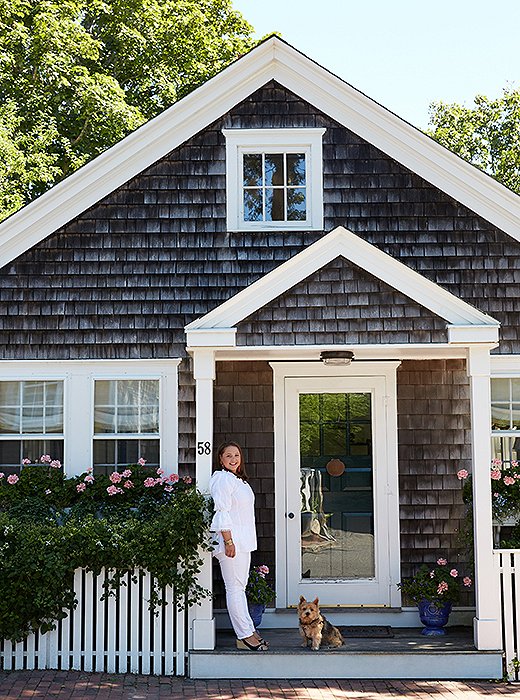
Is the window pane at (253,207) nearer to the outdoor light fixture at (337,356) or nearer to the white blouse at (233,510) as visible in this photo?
the outdoor light fixture at (337,356)

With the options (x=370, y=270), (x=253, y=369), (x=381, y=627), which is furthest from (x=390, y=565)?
(x=370, y=270)

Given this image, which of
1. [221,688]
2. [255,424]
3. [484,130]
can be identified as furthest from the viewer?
[484,130]

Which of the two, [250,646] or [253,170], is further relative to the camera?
[253,170]

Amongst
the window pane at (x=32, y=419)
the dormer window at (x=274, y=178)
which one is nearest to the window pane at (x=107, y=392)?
the window pane at (x=32, y=419)

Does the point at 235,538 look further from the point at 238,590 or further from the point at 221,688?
the point at 221,688

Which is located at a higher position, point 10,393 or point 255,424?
point 10,393

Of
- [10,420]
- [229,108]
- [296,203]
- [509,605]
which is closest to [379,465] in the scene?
[509,605]

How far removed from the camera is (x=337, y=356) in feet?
29.1

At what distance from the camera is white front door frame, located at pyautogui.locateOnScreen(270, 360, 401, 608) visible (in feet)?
32.3

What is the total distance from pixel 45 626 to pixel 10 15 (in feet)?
45.5

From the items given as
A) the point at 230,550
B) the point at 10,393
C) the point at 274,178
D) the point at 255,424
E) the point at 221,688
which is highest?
the point at 274,178

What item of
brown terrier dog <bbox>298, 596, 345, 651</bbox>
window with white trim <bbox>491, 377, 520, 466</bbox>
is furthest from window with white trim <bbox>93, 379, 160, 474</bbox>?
window with white trim <bbox>491, 377, 520, 466</bbox>

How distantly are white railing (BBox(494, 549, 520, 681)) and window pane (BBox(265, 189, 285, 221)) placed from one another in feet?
13.0

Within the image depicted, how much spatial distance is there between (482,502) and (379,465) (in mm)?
1638
